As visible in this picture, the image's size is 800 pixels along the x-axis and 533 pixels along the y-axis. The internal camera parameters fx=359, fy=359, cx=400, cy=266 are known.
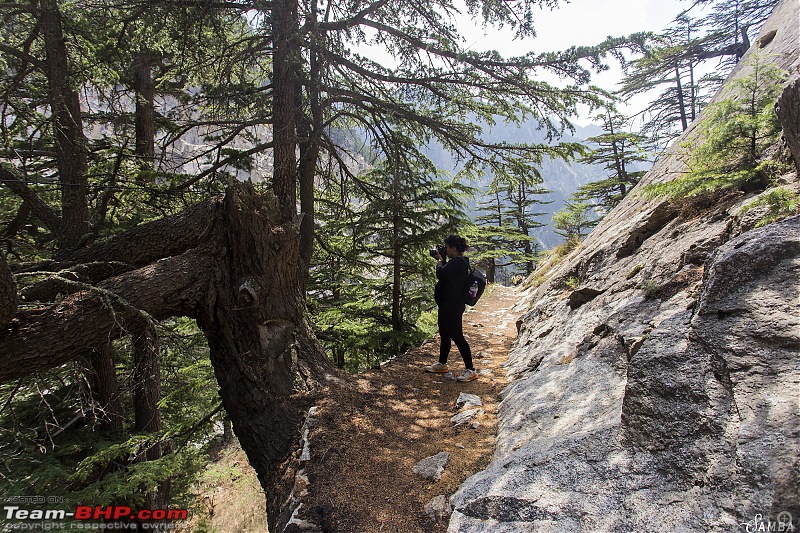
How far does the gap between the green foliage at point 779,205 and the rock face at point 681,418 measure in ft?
0.87

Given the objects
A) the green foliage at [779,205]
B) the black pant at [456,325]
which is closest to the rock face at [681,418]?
the green foliage at [779,205]

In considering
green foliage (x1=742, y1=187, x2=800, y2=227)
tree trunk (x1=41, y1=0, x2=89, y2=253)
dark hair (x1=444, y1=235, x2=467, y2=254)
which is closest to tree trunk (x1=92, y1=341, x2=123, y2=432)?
tree trunk (x1=41, y1=0, x2=89, y2=253)

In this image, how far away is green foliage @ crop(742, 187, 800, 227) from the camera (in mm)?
2557

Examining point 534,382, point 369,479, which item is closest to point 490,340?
point 534,382

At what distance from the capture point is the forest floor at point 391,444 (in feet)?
8.73

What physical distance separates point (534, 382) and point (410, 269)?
458 centimetres

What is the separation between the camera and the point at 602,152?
1952 centimetres

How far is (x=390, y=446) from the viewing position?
353 centimetres

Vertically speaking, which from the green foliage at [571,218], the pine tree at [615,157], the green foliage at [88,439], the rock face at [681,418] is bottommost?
the green foliage at [88,439]

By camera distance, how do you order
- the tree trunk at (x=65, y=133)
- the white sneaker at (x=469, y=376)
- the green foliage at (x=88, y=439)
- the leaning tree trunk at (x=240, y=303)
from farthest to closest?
the white sneaker at (x=469, y=376) < the tree trunk at (x=65, y=133) < the green foliage at (x=88, y=439) < the leaning tree trunk at (x=240, y=303)

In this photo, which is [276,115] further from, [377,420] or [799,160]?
[799,160]

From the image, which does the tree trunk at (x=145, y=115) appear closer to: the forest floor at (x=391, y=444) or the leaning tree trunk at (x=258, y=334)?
the leaning tree trunk at (x=258, y=334)

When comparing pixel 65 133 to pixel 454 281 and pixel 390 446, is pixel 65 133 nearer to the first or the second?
pixel 454 281

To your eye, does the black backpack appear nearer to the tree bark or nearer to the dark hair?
the dark hair
